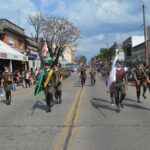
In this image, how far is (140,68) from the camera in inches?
669

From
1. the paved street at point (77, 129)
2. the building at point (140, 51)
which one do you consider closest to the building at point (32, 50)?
the building at point (140, 51)

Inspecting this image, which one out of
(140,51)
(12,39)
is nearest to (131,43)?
(140,51)

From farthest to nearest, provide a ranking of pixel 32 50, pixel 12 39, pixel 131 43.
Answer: pixel 131 43 → pixel 32 50 → pixel 12 39

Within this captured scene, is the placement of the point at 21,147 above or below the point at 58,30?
below

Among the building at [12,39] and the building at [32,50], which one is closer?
the building at [12,39]

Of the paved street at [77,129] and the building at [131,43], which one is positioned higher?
the building at [131,43]

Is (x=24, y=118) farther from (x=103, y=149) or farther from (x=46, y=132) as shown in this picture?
(x=103, y=149)

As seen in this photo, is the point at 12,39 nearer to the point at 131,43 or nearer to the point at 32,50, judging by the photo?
the point at 32,50

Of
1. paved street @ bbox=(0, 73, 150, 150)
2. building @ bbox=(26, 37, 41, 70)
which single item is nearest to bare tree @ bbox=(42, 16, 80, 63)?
building @ bbox=(26, 37, 41, 70)

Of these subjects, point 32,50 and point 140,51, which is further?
point 140,51

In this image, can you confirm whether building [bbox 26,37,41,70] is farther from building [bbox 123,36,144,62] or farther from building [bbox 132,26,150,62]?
building [bbox 123,36,144,62]

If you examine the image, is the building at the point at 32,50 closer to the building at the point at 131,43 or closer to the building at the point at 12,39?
the building at the point at 12,39


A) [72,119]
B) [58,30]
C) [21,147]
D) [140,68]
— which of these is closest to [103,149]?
[21,147]

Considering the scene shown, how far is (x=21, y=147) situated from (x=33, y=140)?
0.76m
